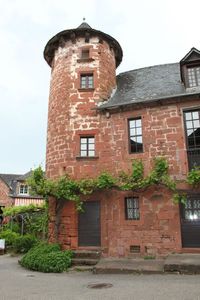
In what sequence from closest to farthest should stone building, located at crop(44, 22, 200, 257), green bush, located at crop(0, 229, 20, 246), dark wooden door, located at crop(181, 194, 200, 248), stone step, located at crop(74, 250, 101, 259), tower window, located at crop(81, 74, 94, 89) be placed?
dark wooden door, located at crop(181, 194, 200, 248), stone building, located at crop(44, 22, 200, 257), stone step, located at crop(74, 250, 101, 259), tower window, located at crop(81, 74, 94, 89), green bush, located at crop(0, 229, 20, 246)

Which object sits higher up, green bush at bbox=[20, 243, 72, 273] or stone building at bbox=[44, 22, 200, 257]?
stone building at bbox=[44, 22, 200, 257]

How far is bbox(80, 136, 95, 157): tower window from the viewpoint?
13.5 meters

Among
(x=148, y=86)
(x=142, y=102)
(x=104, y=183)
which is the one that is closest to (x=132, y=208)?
(x=104, y=183)

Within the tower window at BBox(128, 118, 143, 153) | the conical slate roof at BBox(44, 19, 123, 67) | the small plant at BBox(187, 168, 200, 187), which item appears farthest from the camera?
the conical slate roof at BBox(44, 19, 123, 67)

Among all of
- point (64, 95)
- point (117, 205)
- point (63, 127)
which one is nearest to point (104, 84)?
point (64, 95)

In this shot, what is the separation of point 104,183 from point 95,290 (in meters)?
4.88

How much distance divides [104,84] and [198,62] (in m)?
4.75

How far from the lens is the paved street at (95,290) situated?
6.97 meters

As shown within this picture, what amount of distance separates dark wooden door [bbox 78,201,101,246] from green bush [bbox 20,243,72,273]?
986mm

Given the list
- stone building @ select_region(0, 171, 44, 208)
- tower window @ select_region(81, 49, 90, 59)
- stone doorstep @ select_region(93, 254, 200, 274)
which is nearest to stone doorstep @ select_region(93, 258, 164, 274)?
stone doorstep @ select_region(93, 254, 200, 274)

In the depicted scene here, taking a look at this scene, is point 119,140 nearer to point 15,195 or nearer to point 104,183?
point 104,183

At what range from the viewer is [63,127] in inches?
551

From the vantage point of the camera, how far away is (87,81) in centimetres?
1491

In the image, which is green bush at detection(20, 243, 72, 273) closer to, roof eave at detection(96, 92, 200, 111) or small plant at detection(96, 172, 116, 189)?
small plant at detection(96, 172, 116, 189)
